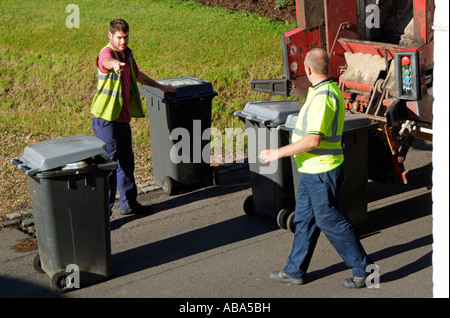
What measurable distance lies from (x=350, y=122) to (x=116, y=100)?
6.86 feet

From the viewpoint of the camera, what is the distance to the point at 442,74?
13.3 feet

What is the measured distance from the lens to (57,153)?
5168 mm

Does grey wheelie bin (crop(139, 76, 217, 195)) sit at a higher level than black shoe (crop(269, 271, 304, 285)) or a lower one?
higher

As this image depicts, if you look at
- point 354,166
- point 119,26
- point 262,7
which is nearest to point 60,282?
point 119,26

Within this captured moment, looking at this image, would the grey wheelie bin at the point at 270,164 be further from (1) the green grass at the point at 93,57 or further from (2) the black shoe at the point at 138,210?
(1) the green grass at the point at 93,57

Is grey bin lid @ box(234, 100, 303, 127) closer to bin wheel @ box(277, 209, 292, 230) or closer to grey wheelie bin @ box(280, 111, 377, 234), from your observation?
grey wheelie bin @ box(280, 111, 377, 234)

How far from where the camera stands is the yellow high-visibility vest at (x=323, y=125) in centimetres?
484

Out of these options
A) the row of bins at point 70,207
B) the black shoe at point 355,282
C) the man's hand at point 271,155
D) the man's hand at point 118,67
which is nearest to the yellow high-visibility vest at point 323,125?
the man's hand at point 271,155

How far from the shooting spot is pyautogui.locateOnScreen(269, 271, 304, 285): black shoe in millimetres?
5324

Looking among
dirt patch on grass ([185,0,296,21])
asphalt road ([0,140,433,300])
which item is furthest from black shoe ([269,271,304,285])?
dirt patch on grass ([185,0,296,21])

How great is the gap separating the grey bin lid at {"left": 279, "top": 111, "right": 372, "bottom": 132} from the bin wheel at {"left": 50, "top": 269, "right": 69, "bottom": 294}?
2.14 m

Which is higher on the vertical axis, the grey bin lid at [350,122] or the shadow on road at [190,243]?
the grey bin lid at [350,122]

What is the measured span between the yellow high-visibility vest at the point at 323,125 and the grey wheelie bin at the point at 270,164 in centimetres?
113
